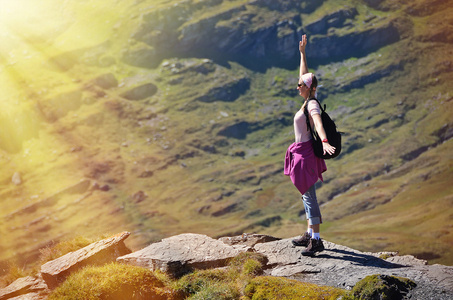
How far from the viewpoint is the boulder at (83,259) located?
47.9 feet

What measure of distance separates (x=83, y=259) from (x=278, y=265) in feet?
18.8

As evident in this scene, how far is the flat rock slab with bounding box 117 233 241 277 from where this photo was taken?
548 inches

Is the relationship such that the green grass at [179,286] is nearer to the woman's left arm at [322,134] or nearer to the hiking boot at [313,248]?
the hiking boot at [313,248]

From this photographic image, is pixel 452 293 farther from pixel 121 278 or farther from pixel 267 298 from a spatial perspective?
pixel 121 278

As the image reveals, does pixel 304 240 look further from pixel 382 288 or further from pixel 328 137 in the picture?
pixel 382 288

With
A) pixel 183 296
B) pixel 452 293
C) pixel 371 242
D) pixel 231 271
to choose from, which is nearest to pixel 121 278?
pixel 183 296

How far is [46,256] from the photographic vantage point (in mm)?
17172

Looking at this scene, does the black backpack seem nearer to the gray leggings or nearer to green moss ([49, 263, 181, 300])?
the gray leggings

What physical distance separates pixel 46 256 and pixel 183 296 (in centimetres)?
669

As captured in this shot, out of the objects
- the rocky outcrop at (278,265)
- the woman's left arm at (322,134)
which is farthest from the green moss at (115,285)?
the woman's left arm at (322,134)

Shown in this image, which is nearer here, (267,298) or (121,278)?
(267,298)

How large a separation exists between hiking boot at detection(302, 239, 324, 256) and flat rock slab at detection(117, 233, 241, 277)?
205 cm

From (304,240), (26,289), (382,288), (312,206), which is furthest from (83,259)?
(382,288)

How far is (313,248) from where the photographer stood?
46.3 ft
